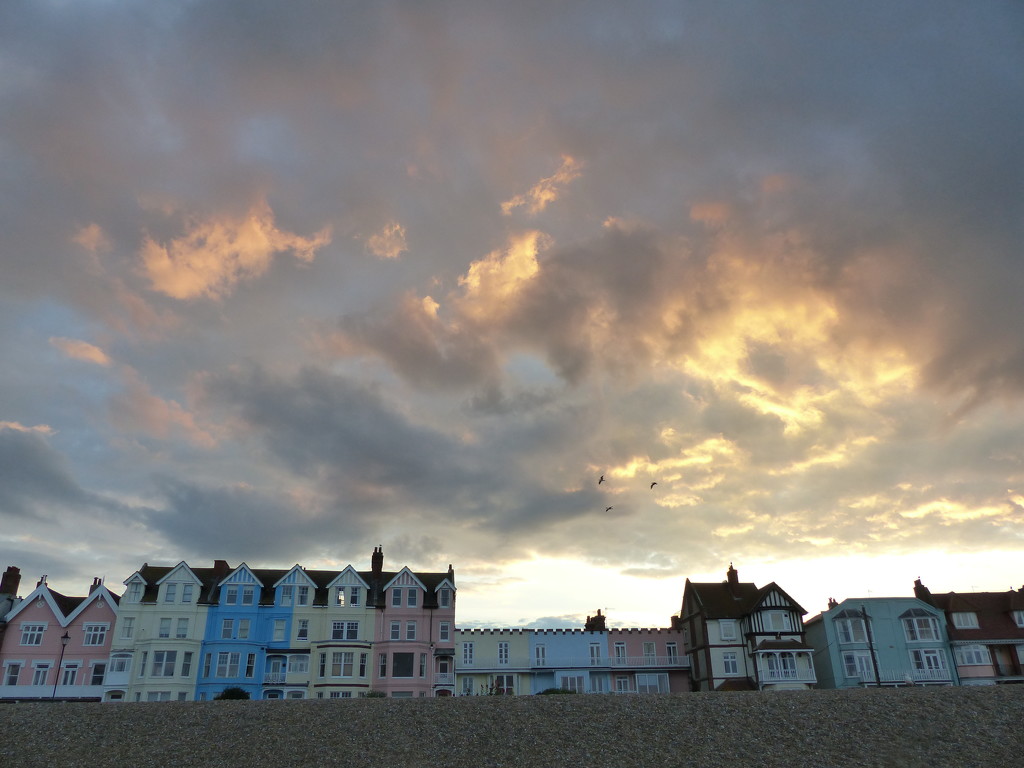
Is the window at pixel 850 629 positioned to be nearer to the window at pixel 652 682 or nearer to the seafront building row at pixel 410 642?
the seafront building row at pixel 410 642

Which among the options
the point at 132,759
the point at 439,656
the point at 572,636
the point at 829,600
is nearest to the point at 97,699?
the point at 439,656

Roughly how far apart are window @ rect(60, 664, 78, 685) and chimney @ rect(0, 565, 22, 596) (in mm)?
11677

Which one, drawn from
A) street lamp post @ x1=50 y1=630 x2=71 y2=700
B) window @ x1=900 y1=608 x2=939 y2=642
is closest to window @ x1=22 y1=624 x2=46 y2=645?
street lamp post @ x1=50 y1=630 x2=71 y2=700

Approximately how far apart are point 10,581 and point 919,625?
281 ft

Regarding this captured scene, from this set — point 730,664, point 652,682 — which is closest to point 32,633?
point 652,682

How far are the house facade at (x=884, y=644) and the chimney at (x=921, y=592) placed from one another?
4684mm

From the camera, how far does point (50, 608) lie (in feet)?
218

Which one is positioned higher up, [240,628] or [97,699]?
[240,628]

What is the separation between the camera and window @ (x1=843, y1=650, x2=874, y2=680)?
Result: 68.2 meters

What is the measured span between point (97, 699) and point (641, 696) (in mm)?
47002

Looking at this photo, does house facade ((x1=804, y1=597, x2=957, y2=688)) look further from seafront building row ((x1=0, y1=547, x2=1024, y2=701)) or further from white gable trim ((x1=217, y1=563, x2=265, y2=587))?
white gable trim ((x1=217, y1=563, x2=265, y2=587))

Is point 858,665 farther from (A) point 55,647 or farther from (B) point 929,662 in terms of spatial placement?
(A) point 55,647

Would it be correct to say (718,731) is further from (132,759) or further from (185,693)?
(185,693)

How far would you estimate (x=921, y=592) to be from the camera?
77.5 metres
